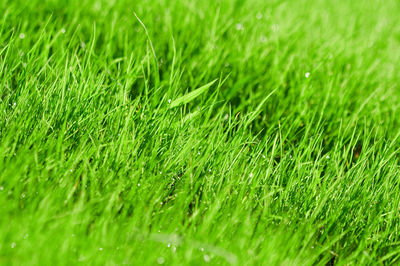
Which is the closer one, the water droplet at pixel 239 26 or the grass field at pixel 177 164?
the grass field at pixel 177 164

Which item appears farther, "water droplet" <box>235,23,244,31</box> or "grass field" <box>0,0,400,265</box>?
"water droplet" <box>235,23,244,31</box>

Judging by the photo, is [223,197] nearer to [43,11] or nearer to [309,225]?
[309,225]

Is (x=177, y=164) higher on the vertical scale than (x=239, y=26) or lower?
lower

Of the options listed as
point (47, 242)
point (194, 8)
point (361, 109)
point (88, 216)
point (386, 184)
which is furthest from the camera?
point (194, 8)

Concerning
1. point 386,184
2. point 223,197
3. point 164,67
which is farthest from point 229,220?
point 164,67

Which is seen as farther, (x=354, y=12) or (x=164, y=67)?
(x=354, y=12)

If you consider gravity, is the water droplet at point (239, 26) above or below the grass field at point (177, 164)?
above

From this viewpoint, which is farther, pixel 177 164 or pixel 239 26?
pixel 239 26

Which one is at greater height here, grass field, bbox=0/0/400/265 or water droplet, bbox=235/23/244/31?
water droplet, bbox=235/23/244/31
